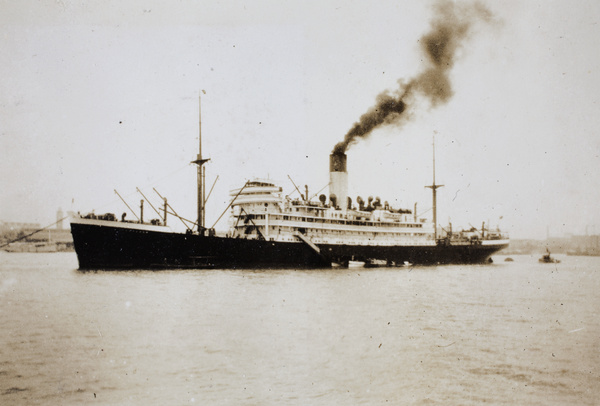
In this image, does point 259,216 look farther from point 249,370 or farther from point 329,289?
point 249,370

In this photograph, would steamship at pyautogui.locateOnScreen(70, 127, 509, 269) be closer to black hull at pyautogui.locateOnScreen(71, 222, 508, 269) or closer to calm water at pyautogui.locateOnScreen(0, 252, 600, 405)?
black hull at pyautogui.locateOnScreen(71, 222, 508, 269)

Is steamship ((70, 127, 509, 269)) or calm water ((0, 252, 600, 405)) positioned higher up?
steamship ((70, 127, 509, 269))

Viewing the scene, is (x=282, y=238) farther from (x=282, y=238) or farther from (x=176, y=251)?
(x=176, y=251)

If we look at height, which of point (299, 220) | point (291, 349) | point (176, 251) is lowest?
point (291, 349)

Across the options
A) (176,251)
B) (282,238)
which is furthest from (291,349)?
(282,238)

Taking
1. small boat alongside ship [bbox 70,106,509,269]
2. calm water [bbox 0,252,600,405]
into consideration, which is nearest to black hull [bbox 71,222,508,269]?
small boat alongside ship [bbox 70,106,509,269]

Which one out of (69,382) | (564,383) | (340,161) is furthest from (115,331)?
(340,161)
